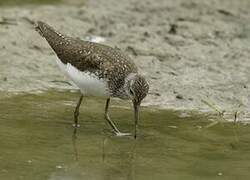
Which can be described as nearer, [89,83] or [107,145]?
[107,145]

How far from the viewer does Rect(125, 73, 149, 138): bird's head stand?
7.78 meters

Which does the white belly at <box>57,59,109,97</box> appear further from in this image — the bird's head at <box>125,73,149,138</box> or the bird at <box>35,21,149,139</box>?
the bird's head at <box>125,73,149,138</box>

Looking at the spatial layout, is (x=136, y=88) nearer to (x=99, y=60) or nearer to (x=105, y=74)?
(x=105, y=74)

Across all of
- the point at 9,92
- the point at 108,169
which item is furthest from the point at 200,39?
the point at 108,169

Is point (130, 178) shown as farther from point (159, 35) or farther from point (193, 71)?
point (159, 35)

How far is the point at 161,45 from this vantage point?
1109 centimetres

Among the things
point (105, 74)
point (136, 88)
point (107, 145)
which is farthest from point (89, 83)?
point (107, 145)

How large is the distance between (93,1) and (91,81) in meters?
5.57

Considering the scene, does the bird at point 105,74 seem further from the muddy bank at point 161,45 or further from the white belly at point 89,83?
the muddy bank at point 161,45

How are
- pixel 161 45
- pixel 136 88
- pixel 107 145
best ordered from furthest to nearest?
1. pixel 161 45
2. pixel 136 88
3. pixel 107 145

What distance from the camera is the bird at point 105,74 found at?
7863 mm

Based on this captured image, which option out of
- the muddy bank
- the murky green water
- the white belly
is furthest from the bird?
the muddy bank

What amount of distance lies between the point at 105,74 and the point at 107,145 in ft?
A: 2.40

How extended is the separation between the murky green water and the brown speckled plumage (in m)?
0.56
